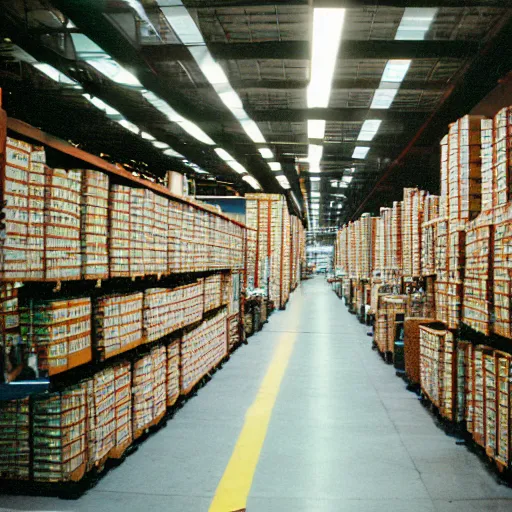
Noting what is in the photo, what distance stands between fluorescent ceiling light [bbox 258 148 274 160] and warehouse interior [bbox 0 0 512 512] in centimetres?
167

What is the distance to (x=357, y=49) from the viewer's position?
6.66 m

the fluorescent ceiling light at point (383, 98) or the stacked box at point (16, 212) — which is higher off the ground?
the fluorescent ceiling light at point (383, 98)

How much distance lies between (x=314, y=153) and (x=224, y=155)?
7.99ft

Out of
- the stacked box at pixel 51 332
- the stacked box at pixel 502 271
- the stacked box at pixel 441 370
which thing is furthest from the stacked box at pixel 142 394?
the stacked box at pixel 502 271

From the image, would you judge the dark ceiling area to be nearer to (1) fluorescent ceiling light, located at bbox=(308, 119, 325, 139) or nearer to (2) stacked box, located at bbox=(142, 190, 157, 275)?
→ (1) fluorescent ceiling light, located at bbox=(308, 119, 325, 139)

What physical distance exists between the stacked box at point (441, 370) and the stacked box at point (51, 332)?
356 cm

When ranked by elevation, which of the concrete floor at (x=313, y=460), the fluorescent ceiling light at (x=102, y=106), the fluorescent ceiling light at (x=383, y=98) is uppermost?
the fluorescent ceiling light at (x=383, y=98)

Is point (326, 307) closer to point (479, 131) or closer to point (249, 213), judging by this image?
point (249, 213)

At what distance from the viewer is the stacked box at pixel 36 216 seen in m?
3.09

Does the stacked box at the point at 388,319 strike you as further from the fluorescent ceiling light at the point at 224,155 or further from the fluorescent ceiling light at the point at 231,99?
the fluorescent ceiling light at the point at 224,155

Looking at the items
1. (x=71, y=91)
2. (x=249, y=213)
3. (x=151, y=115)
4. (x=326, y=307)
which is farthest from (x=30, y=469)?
(x=326, y=307)

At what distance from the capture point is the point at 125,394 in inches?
173

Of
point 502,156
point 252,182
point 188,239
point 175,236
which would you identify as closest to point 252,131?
point 188,239

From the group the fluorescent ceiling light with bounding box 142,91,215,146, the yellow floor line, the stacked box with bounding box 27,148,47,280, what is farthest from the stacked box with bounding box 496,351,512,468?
the fluorescent ceiling light with bounding box 142,91,215,146
